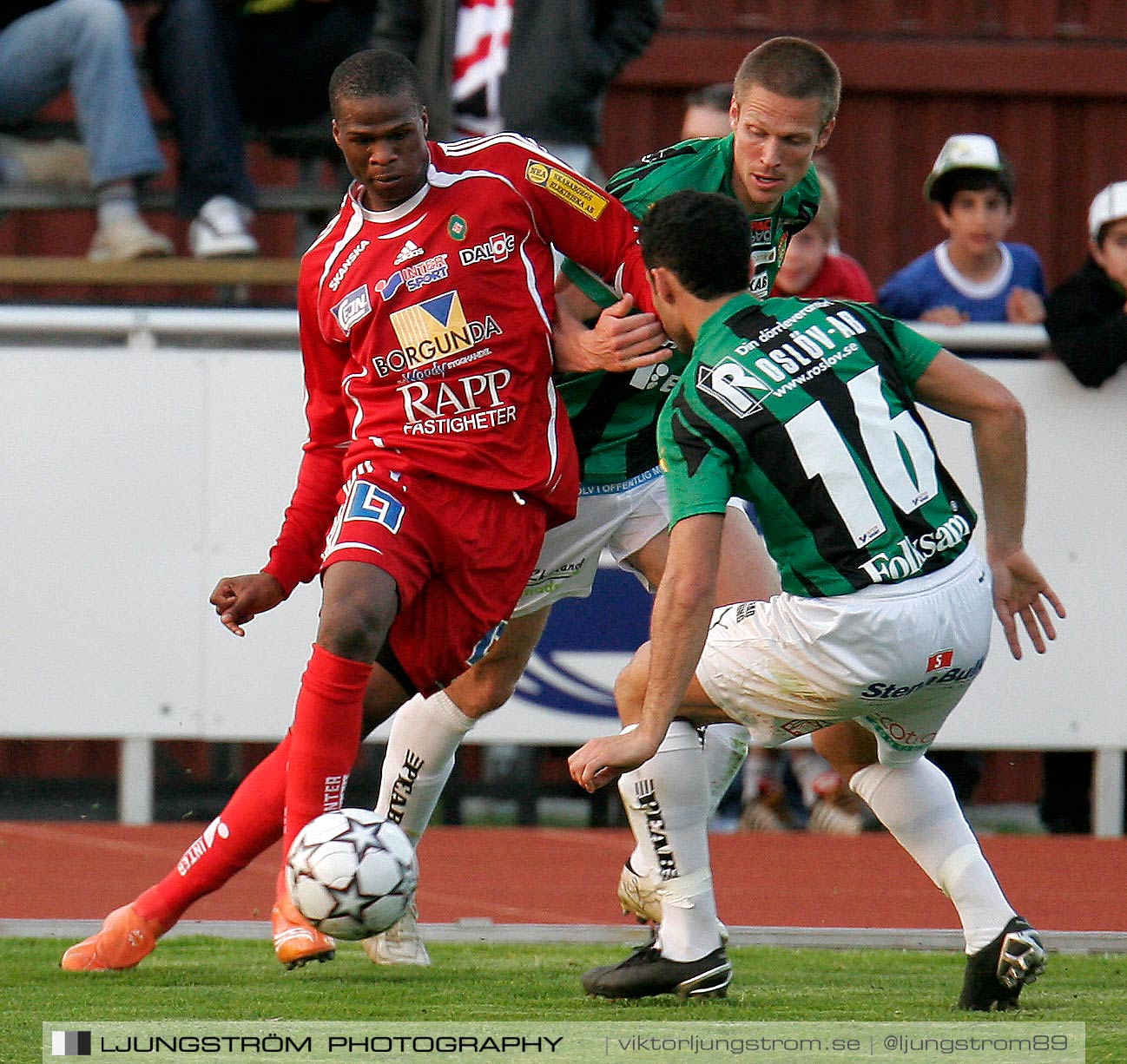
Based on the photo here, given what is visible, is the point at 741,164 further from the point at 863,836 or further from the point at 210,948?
the point at 863,836

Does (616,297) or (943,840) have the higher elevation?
(616,297)

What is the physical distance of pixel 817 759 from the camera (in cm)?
743

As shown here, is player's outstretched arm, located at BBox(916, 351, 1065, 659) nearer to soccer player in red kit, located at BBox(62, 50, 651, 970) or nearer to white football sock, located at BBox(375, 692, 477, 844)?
soccer player in red kit, located at BBox(62, 50, 651, 970)

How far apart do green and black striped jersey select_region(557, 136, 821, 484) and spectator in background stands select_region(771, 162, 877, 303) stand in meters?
2.20

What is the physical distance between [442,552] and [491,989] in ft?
3.22

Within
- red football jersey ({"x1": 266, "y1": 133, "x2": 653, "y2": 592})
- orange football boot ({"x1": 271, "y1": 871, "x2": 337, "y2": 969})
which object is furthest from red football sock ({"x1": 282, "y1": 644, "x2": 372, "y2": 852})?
red football jersey ({"x1": 266, "y1": 133, "x2": 653, "y2": 592})

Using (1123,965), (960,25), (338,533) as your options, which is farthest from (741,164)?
(960,25)

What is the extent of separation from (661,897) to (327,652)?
92 centimetres

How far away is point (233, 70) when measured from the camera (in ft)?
25.4

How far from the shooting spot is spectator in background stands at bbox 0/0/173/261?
24.1 feet

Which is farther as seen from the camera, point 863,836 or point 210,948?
point 863,836

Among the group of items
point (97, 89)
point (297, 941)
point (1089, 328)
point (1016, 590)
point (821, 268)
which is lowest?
point (297, 941)

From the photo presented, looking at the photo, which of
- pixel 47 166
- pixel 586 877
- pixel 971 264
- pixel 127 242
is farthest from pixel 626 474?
pixel 47 166

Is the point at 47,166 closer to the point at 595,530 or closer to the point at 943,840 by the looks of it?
the point at 595,530
